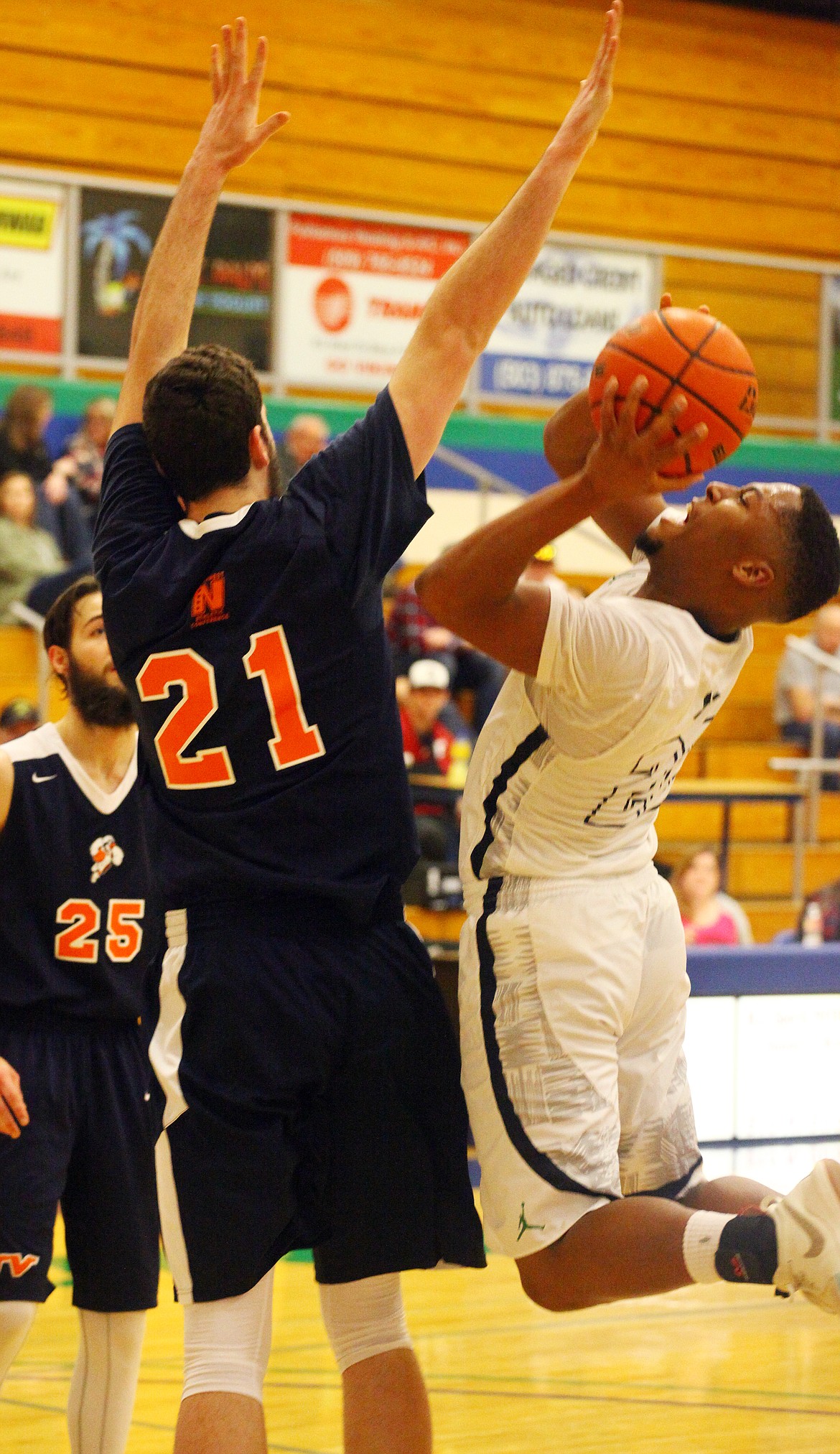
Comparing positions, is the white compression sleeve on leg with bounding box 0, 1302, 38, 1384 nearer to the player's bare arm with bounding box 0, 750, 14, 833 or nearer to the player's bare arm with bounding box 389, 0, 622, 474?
the player's bare arm with bounding box 0, 750, 14, 833

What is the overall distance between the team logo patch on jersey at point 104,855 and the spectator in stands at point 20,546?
611 centimetres

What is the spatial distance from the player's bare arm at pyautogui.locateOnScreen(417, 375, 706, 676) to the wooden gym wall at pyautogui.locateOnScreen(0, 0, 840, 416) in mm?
9887

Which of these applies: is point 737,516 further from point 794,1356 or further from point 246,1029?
point 794,1356

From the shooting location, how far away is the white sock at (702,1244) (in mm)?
2598

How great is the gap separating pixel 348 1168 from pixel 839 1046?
4.55m

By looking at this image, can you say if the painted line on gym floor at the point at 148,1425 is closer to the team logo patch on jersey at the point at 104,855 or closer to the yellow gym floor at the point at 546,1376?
the yellow gym floor at the point at 546,1376

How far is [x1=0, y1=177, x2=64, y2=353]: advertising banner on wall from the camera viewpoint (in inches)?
431

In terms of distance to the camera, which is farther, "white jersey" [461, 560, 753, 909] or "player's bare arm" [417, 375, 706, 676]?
"white jersey" [461, 560, 753, 909]

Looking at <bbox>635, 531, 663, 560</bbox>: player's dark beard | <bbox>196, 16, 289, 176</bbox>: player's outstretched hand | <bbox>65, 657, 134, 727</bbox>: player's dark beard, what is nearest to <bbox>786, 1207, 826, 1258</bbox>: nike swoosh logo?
<bbox>635, 531, 663, 560</bbox>: player's dark beard

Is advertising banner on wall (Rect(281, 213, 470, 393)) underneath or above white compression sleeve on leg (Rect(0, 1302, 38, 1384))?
above

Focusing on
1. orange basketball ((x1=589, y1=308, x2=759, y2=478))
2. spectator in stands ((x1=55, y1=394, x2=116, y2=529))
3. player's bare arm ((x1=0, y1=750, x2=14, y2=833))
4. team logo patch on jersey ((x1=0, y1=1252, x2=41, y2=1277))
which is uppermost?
orange basketball ((x1=589, y1=308, x2=759, y2=478))

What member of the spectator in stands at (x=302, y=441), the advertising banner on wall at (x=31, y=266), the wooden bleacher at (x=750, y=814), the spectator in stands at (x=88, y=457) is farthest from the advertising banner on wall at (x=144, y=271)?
the wooden bleacher at (x=750, y=814)

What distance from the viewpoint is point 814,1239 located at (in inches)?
99.4

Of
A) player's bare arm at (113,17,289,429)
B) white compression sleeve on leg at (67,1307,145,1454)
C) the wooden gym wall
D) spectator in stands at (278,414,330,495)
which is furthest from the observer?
the wooden gym wall
